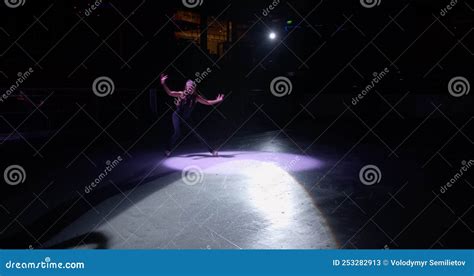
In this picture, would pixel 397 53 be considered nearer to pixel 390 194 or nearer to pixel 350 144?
pixel 350 144

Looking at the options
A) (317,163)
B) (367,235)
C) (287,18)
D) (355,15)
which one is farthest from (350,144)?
(287,18)

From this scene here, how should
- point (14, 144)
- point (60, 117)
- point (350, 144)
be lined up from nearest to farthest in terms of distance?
point (14, 144), point (350, 144), point (60, 117)

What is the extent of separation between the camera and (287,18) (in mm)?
18000

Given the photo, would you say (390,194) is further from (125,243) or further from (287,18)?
(287,18)

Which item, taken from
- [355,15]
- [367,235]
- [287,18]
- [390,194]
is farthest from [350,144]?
[287,18]

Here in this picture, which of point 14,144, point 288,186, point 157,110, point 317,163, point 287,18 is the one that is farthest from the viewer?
point 287,18

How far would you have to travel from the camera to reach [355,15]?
16.2 meters

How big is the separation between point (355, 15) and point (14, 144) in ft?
48.1

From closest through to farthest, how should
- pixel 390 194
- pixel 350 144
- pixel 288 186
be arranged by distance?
1. pixel 390 194
2. pixel 288 186
3. pixel 350 144

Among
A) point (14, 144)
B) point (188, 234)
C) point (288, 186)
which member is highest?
point (288, 186)

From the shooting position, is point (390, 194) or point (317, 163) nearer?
point (390, 194)

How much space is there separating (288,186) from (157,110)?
998 centimetres

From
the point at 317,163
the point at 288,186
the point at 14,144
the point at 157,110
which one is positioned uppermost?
the point at 317,163

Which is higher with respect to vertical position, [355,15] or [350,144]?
[355,15]
